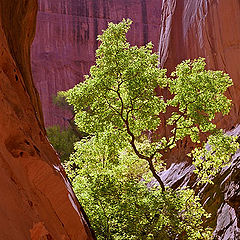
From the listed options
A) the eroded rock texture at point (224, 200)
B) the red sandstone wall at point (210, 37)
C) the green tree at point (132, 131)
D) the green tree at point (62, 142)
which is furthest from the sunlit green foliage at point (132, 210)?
the green tree at point (62, 142)

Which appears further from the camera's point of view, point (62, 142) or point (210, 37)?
point (62, 142)

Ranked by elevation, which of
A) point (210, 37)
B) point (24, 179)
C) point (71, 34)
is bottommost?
point (24, 179)

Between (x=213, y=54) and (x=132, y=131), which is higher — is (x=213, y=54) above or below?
above

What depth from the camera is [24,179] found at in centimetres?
516

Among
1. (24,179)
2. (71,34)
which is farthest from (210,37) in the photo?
(71,34)

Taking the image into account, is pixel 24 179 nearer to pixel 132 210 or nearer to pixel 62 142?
pixel 132 210

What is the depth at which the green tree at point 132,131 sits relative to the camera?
9148 millimetres

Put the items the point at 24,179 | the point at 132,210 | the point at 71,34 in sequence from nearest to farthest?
the point at 24,179 → the point at 132,210 → the point at 71,34

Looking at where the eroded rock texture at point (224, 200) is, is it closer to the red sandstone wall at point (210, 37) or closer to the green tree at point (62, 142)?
the red sandstone wall at point (210, 37)

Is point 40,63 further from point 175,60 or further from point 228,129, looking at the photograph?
point 228,129

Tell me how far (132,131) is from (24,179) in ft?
19.3

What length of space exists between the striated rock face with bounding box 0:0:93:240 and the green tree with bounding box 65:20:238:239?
2306mm

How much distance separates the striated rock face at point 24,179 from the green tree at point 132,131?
7.56 ft

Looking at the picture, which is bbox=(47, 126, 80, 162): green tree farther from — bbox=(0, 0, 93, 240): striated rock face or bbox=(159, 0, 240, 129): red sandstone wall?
bbox=(0, 0, 93, 240): striated rock face
